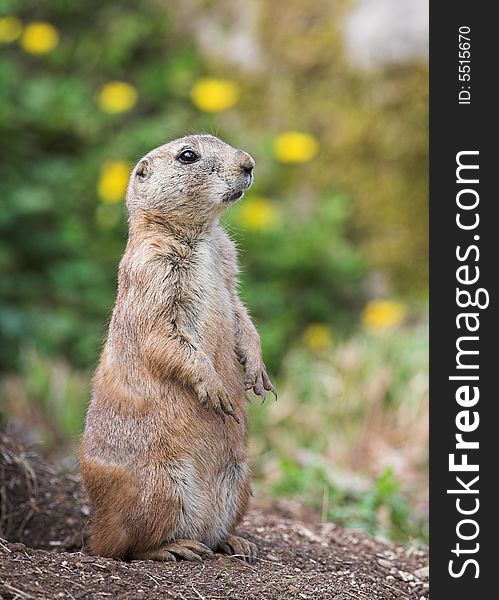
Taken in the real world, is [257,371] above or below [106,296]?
below

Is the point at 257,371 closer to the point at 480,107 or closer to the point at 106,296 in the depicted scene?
the point at 480,107

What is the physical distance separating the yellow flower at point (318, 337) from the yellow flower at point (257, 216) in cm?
100

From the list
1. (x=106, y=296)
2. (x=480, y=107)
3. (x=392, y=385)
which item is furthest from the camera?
(x=106, y=296)

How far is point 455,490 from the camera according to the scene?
462cm

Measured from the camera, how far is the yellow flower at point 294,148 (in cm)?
936

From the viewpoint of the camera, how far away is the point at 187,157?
15.3 ft

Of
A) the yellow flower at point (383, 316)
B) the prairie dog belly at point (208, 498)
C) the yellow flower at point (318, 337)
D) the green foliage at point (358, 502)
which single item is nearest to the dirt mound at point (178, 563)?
the prairie dog belly at point (208, 498)

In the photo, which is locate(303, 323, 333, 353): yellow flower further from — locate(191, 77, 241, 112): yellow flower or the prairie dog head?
the prairie dog head

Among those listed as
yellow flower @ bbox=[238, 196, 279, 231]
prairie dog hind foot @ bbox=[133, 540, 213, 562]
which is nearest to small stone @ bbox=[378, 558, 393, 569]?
prairie dog hind foot @ bbox=[133, 540, 213, 562]

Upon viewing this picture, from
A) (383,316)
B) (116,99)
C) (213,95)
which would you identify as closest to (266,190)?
(213,95)

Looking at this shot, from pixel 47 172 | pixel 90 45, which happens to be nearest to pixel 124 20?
pixel 90 45

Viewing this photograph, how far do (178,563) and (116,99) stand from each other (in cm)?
590

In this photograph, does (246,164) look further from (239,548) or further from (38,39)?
(38,39)

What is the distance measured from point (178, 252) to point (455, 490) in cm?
165
